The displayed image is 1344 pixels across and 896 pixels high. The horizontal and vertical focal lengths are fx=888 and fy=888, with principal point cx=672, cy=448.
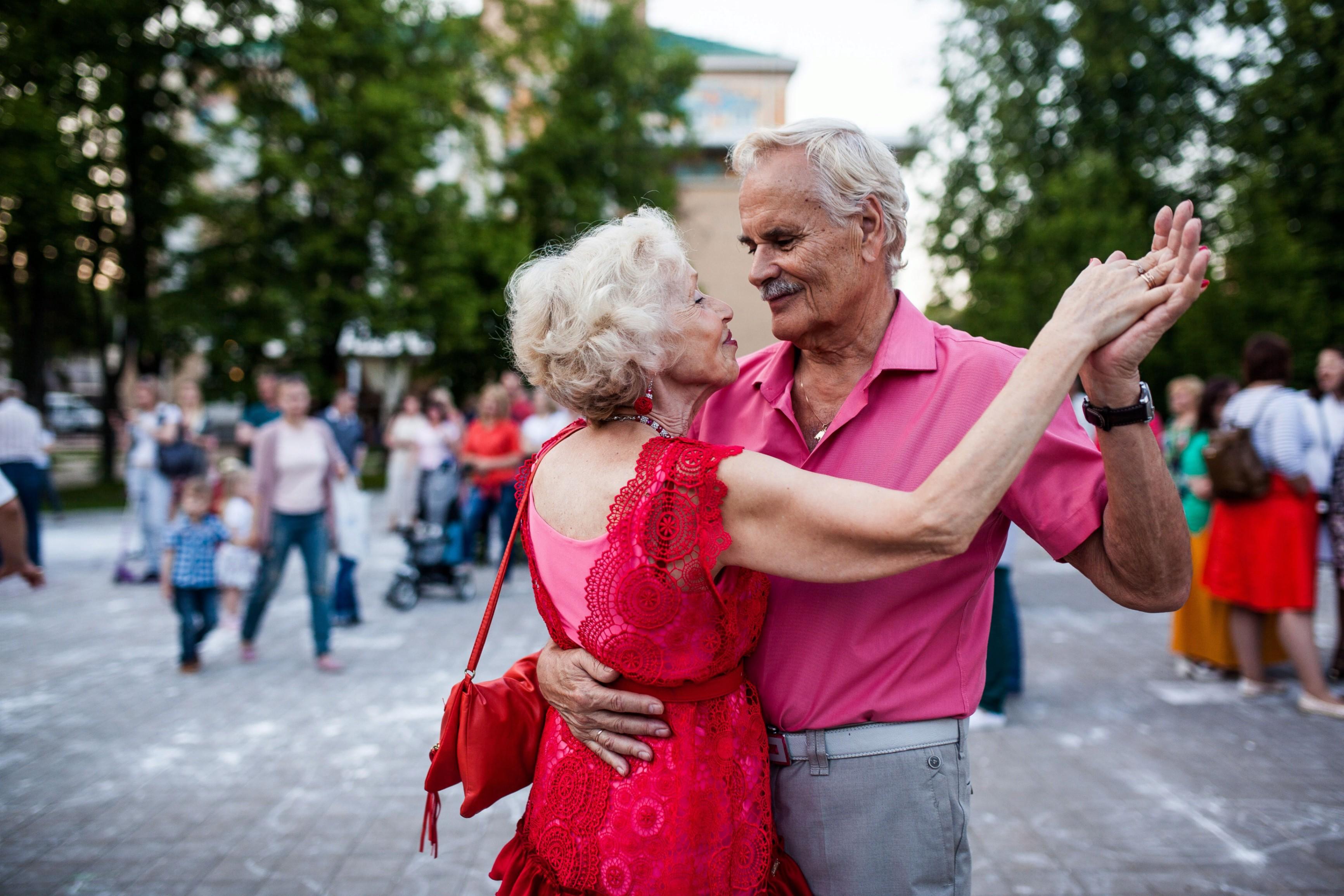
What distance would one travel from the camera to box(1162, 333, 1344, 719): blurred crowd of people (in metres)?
5.49

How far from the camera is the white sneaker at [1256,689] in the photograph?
5785 mm

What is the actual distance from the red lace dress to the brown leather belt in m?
0.01

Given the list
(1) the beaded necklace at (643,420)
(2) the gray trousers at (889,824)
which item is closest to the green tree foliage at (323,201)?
(1) the beaded necklace at (643,420)

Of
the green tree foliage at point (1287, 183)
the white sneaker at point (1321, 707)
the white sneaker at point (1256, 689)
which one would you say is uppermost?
the green tree foliage at point (1287, 183)

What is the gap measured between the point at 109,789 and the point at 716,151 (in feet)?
108

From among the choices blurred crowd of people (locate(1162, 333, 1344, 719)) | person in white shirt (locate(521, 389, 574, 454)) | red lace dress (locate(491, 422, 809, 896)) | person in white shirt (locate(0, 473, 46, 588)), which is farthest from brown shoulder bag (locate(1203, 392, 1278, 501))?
person in white shirt (locate(0, 473, 46, 588))

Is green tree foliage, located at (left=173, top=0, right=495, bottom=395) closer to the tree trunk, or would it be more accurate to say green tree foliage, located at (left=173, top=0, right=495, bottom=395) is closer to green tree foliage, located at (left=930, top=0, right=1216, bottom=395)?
the tree trunk

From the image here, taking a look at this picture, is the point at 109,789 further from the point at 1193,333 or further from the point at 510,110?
the point at 510,110

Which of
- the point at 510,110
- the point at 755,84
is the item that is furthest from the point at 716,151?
the point at 510,110

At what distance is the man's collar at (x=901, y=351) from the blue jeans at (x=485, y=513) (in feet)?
25.4

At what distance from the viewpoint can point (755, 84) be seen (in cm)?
3675

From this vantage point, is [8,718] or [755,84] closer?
[8,718]

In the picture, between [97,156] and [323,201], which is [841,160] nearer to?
[323,201]

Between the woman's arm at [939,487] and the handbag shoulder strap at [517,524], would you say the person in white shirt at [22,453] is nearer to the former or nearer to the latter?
the handbag shoulder strap at [517,524]
